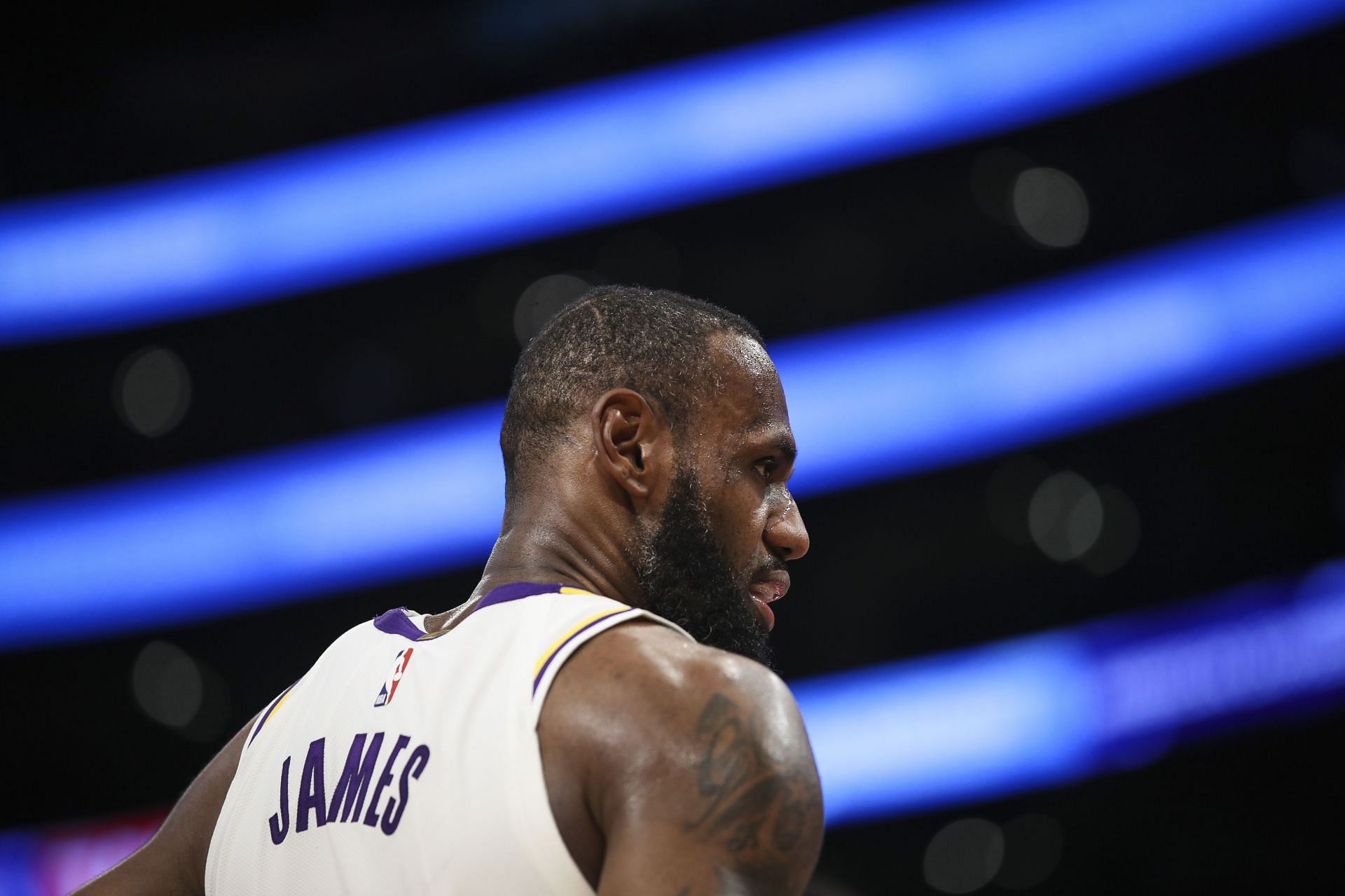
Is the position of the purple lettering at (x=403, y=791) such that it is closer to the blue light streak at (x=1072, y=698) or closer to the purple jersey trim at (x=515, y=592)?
the purple jersey trim at (x=515, y=592)

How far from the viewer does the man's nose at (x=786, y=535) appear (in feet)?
7.88

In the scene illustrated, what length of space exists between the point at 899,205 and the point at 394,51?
5.85 m

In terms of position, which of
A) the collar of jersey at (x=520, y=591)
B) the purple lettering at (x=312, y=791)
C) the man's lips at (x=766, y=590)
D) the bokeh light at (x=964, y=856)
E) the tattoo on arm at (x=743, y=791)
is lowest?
the tattoo on arm at (x=743, y=791)

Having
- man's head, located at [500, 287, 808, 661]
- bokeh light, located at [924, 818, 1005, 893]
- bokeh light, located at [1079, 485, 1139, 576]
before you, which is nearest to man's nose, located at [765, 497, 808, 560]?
man's head, located at [500, 287, 808, 661]

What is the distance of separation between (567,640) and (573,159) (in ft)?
40.1

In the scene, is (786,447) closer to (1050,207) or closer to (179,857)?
(179,857)

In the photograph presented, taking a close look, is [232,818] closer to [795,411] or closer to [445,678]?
[445,678]

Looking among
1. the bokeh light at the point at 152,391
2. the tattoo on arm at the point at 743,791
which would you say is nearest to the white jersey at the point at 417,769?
the tattoo on arm at the point at 743,791

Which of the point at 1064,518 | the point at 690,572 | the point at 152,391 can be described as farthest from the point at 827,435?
the point at 690,572

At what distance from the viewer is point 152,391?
14367 mm

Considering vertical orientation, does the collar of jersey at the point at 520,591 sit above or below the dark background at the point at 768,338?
below

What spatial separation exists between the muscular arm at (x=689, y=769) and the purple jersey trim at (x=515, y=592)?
0.85 feet

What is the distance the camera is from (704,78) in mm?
13711

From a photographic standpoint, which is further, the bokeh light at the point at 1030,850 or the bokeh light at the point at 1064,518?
the bokeh light at the point at 1064,518
